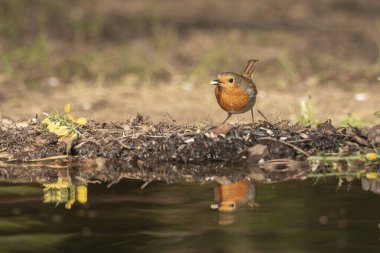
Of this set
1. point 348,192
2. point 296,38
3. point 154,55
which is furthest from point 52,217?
point 296,38

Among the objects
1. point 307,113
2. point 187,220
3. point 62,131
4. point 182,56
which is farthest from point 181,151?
point 182,56

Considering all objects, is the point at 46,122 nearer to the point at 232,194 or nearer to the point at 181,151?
the point at 181,151

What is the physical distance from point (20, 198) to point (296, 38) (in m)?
7.62

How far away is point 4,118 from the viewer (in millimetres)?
8148

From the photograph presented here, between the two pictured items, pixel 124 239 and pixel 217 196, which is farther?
pixel 217 196

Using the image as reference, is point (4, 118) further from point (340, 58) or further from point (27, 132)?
point (340, 58)

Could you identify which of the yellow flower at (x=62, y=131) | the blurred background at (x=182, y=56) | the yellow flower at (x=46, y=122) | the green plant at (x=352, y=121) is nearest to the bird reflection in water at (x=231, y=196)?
the yellow flower at (x=62, y=131)

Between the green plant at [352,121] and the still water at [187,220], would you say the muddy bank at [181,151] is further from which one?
the green plant at [352,121]

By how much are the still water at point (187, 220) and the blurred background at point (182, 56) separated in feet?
7.26

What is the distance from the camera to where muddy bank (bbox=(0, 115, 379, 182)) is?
21.6ft

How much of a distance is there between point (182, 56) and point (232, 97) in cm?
504

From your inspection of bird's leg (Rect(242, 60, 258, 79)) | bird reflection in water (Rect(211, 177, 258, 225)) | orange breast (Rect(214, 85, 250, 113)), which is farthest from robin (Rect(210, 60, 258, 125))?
bird reflection in water (Rect(211, 177, 258, 225))

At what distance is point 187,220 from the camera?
527 centimetres

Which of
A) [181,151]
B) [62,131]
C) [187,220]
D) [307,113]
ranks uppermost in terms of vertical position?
[307,113]
